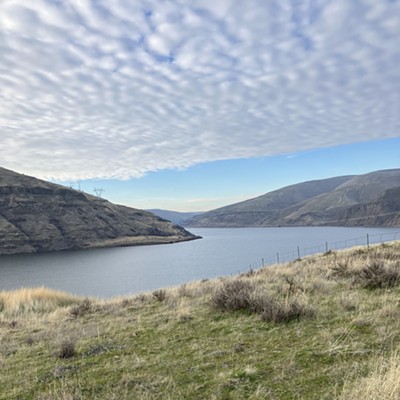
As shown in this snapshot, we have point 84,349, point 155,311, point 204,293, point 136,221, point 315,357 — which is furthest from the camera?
point 136,221

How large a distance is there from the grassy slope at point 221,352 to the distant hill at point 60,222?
345 ft

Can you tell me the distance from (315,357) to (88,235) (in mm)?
127854

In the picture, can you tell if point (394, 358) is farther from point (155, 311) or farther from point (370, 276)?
point (155, 311)

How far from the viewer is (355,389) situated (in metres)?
3.37

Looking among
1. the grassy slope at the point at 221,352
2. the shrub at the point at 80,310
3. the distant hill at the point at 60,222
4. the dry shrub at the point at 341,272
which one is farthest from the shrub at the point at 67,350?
the distant hill at the point at 60,222

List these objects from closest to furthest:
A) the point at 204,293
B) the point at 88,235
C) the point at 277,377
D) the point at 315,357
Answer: the point at 277,377, the point at 315,357, the point at 204,293, the point at 88,235

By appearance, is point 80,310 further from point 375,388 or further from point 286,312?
point 375,388

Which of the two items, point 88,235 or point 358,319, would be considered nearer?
point 358,319

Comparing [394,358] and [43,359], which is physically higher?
[394,358]

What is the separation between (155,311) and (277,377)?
21.2 ft

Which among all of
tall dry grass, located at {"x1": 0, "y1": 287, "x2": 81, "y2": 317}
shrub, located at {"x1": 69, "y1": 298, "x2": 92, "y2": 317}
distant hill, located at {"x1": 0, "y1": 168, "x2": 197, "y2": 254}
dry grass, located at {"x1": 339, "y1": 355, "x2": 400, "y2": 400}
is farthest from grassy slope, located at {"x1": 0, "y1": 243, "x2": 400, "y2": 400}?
distant hill, located at {"x1": 0, "y1": 168, "x2": 197, "y2": 254}

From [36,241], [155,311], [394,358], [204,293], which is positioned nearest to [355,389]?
[394,358]

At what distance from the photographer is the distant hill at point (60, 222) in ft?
370

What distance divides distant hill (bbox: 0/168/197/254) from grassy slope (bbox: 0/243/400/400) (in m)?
105
